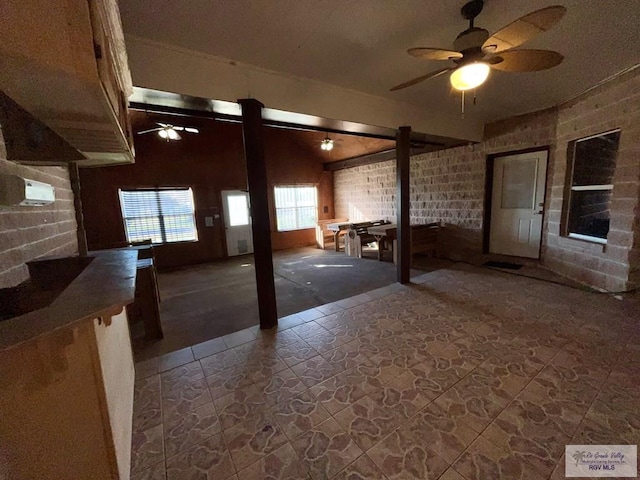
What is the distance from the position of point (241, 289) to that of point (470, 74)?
12.4 ft

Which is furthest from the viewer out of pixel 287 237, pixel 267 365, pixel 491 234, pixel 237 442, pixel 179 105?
pixel 287 237

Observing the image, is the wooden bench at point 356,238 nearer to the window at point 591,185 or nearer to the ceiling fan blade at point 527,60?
the window at point 591,185

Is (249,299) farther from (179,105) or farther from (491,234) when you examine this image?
(491,234)

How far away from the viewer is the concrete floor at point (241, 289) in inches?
110

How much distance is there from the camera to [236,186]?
636 cm

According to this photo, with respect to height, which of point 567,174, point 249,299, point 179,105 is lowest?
point 249,299

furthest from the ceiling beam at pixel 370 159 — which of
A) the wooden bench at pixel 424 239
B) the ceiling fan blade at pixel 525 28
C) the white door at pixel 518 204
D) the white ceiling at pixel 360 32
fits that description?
the ceiling fan blade at pixel 525 28

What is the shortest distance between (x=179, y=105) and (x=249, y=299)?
8.05 feet

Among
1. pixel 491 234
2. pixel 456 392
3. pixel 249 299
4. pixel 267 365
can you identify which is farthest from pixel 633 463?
pixel 491 234

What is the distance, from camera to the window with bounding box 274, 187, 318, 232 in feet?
23.5

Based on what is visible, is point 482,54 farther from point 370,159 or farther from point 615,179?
point 370,159

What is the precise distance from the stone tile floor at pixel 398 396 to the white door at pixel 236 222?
165 inches

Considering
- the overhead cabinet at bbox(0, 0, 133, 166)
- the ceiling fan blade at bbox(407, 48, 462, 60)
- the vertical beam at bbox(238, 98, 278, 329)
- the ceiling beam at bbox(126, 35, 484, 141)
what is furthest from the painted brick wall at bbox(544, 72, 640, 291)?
the overhead cabinet at bbox(0, 0, 133, 166)

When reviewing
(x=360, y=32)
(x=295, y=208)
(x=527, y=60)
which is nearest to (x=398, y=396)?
(x=527, y=60)
